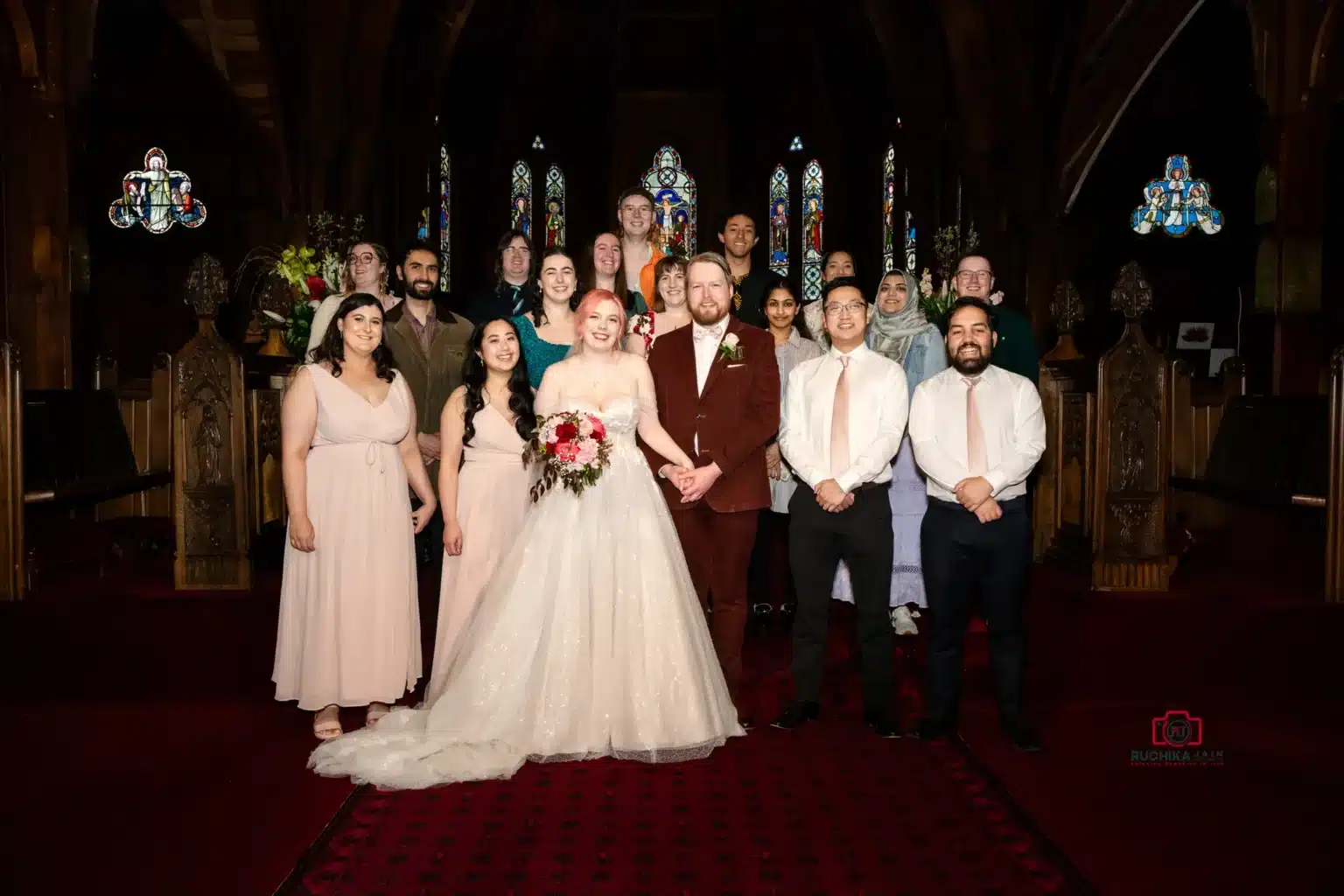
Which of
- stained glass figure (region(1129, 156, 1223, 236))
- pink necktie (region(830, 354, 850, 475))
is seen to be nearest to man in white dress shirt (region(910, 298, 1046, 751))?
pink necktie (region(830, 354, 850, 475))

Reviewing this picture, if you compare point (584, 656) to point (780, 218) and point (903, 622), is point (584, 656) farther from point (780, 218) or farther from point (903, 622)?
point (780, 218)

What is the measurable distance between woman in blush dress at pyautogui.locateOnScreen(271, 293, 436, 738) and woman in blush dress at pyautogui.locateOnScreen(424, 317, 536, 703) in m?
0.27

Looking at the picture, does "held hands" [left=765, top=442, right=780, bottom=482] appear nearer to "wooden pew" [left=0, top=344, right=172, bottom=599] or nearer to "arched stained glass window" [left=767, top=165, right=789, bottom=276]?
"wooden pew" [left=0, top=344, right=172, bottom=599]

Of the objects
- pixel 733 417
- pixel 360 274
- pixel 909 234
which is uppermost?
pixel 909 234

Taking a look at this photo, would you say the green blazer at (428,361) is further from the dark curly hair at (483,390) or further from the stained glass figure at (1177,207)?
the stained glass figure at (1177,207)

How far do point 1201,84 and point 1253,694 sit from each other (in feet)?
50.3

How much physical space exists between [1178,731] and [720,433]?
209 centimetres

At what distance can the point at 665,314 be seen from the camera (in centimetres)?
573

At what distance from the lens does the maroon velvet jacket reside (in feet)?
15.9

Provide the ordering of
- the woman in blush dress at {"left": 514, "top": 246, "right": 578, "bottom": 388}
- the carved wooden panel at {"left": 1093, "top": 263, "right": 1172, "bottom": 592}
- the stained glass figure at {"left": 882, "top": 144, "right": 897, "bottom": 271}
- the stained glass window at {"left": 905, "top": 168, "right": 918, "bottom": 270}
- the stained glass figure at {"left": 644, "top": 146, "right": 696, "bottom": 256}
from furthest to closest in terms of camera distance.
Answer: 1. the stained glass figure at {"left": 644, "top": 146, "right": 696, "bottom": 256}
2. the stained glass figure at {"left": 882, "top": 144, "right": 897, "bottom": 271}
3. the stained glass window at {"left": 905, "top": 168, "right": 918, "bottom": 270}
4. the carved wooden panel at {"left": 1093, "top": 263, "right": 1172, "bottom": 592}
5. the woman in blush dress at {"left": 514, "top": 246, "right": 578, "bottom": 388}

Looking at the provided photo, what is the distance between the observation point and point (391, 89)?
15.8m

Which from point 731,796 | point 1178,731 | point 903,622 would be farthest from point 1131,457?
point 731,796

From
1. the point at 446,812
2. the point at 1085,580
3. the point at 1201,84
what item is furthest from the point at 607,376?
the point at 1201,84

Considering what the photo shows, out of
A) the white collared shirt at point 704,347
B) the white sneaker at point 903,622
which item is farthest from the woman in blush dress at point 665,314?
the white sneaker at point 903,622
